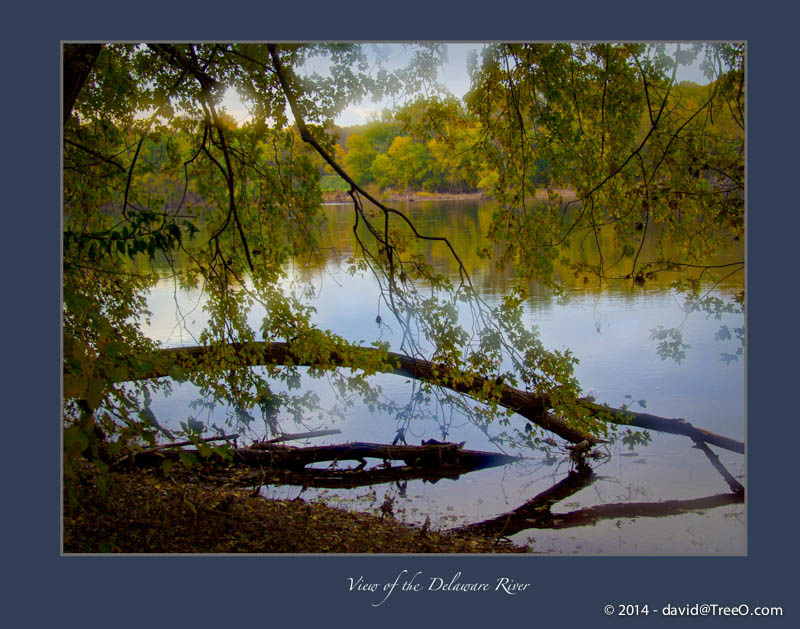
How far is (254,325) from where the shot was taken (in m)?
3.84

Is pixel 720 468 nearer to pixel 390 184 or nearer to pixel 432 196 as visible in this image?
pixel 432 196

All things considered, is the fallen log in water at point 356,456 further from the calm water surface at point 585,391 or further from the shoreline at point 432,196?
the shoreline at point 432,196

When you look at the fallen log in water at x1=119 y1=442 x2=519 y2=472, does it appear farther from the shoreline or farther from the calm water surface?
the shoreline

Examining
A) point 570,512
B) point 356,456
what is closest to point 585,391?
point 570,512

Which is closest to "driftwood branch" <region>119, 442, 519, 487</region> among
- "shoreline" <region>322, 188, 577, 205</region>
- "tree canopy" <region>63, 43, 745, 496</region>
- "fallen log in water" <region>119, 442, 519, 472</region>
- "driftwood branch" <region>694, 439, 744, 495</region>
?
"fallen log in water" <region>119, 442, 519, 472</region>

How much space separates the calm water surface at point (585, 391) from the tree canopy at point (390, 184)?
3.9 inches

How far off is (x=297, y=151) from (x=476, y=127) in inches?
39.5

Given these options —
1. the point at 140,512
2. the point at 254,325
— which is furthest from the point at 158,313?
the point at 140,512

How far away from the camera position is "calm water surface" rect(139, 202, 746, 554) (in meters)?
3.30

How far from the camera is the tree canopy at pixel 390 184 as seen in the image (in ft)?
10.9

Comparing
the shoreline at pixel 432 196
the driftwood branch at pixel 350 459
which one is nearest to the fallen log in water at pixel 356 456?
the driftwood branch at pixel 350 459

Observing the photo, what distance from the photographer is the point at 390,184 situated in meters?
3.66

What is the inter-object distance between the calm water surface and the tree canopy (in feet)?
0.32

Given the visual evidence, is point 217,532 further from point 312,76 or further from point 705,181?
point 705,181
